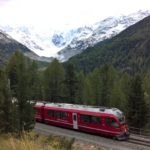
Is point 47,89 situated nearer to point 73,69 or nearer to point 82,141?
point 73,69

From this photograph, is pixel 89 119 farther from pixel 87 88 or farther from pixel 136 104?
pixel 87 88

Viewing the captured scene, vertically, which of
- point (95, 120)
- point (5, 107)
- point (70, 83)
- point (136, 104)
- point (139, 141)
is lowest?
Answer: point (139, 141)

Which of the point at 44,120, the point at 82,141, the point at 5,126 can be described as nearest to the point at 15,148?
the point at 5,126

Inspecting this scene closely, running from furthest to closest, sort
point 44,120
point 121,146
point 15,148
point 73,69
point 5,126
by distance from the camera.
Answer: point 73,69 → point 44,120 → point 121,146 → point 5,126 → point 15,148

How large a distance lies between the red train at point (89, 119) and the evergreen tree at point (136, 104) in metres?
10.7

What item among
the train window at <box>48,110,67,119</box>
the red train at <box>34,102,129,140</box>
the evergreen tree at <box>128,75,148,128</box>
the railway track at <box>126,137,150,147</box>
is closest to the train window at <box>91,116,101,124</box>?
the red train at <box>34,102,129,140</box>

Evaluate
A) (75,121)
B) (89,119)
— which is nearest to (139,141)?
(89,119)

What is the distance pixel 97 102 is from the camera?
238 feet

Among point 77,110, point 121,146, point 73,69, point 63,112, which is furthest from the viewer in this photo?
point 73,69

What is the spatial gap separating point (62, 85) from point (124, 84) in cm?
1414

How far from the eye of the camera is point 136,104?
47.7m

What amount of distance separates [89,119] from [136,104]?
12.1m

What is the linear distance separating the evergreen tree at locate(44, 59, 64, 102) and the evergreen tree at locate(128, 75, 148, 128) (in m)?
24.3

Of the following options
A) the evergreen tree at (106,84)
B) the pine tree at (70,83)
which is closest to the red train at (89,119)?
the pine tree at (70,83)
